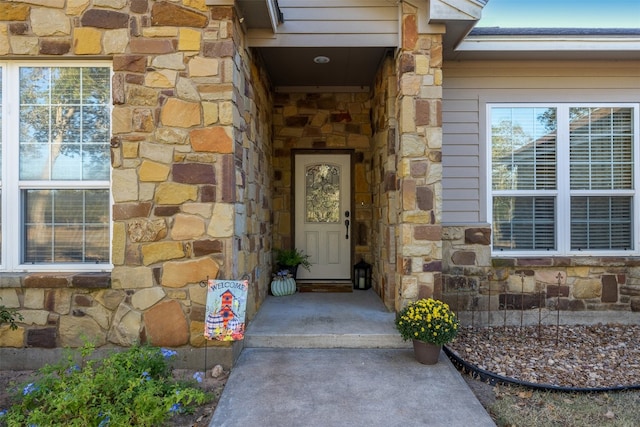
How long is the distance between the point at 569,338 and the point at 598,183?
70.7 inches

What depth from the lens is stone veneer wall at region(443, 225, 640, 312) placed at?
426 cm

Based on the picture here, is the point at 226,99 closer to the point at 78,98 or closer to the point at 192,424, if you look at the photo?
the point at 78,98

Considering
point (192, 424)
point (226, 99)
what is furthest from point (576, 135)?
point (192, 424)

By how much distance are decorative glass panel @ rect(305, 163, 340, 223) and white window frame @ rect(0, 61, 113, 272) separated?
2807 millimetres

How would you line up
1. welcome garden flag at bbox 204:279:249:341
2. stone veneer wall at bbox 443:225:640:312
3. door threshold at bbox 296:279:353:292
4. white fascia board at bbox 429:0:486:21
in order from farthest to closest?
door threshold at bbox 296:279:353:292 < stone veneer wall at bbox 443:225:640:312 < white fascia board at bbox 429:0:486:21 < welcome garden flag at bbox 204:279:249:341

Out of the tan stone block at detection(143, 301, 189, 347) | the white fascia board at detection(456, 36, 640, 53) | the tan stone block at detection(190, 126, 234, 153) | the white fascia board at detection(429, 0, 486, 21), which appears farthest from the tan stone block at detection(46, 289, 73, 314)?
the white fascia board at detection(456, 36, 640, 53)

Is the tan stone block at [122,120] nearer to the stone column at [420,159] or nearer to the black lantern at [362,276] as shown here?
the stone column at [420,159]

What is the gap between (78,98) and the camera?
3.23 meters

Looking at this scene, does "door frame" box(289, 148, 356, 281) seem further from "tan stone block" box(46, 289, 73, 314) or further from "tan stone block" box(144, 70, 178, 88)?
"tan stone block" box(46, 289, 73, 314)

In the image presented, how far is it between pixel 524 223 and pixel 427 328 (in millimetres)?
2199

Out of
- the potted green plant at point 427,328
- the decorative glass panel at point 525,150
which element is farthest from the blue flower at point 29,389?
the decorative glass panel at point 525,150

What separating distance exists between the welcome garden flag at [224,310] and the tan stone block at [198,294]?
176mm

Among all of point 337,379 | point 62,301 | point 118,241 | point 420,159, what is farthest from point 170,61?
point 337,379

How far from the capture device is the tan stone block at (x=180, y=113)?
310cm
